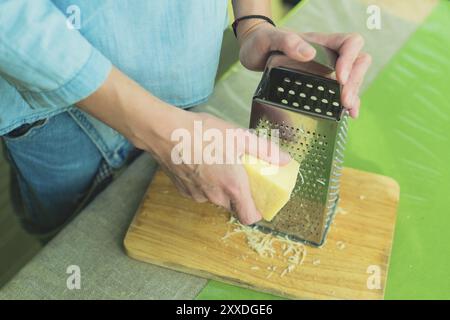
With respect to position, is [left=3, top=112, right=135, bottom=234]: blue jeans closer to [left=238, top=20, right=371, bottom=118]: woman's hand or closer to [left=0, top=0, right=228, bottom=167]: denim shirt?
[left=0, top=0, right=228, bottom=167]: denim shirt

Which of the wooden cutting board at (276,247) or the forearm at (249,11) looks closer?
the wooden cutting board at (276,247)

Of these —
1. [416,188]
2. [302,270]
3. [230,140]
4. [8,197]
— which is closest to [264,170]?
[230,140]

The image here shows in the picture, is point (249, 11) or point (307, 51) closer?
point (307, 51)

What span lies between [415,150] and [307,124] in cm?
42

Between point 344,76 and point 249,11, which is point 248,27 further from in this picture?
point 344,76

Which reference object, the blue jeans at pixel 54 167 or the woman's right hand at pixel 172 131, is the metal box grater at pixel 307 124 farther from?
the blue jeans at pixel 54 167

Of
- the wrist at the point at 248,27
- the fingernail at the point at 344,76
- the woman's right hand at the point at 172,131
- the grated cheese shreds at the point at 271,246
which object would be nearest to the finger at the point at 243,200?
the woman's right hand at the point at 172,131

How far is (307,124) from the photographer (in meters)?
0.78

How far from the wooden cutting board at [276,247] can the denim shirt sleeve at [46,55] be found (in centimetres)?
31

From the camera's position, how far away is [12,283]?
0.89 m

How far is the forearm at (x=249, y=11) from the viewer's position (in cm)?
101

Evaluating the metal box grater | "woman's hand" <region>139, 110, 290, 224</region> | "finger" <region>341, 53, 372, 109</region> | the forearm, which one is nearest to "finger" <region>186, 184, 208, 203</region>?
"woman's hand" <region>139, 110, 290, 224</region>

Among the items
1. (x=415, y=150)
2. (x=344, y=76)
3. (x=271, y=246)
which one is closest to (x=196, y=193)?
(x=271, y=246)
